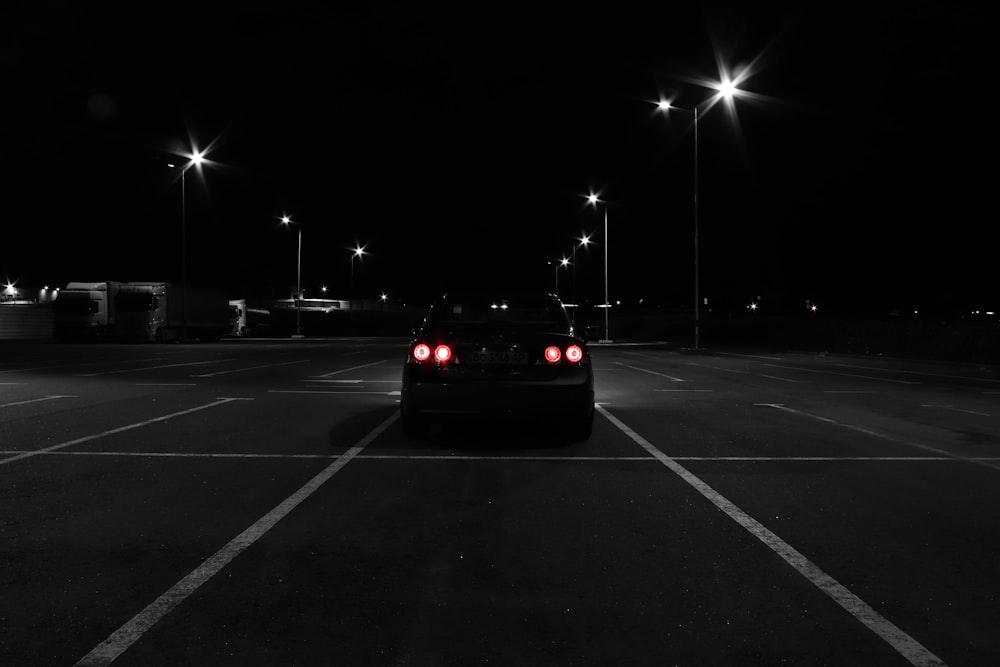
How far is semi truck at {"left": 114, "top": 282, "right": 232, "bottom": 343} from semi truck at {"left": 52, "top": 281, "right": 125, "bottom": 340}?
1.29 feet

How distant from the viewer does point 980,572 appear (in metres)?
4.03

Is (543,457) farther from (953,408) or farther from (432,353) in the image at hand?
(953,408)

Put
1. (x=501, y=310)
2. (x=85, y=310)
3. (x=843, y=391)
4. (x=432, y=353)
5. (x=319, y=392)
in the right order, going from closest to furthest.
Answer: (x=432, y=353) < (x=501, y=310) < (x=319, y=392) < (x=843, y=391) < (x=85, y=310)

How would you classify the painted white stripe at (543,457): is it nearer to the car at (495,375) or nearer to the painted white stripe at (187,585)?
the car at (495,375)

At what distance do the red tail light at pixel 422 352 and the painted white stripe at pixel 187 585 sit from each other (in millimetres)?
1647

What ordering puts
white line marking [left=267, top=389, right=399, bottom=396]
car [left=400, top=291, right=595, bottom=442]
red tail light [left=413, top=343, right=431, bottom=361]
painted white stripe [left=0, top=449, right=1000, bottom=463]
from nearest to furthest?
painted white stripe [left=0, top=449, right=1000, bottom=463]
car [left=400, top=291, right=595, bottom=442]
red tail light [left=413, top=343, right=431, bottom=361]
white line marking [left=267, top=389, right=399, bottom=396]

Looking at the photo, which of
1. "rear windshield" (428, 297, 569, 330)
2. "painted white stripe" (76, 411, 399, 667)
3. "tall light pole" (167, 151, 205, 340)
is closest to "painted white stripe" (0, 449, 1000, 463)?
"painted white stripe" (76, 411, 399, 667)

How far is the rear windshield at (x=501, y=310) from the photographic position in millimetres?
8406

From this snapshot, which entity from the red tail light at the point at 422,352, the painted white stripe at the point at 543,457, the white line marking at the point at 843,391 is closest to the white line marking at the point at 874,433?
the painted white stripe at the point at 543,457

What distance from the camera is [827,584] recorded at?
386 centimetres

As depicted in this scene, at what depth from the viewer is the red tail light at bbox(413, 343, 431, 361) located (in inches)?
298

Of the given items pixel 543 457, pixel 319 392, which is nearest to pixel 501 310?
pixel 543 457

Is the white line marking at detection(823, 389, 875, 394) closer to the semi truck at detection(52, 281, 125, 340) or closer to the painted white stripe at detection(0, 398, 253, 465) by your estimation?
the painted white stripe at detection(0, 398, 253, 465)

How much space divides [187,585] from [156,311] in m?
38.3
